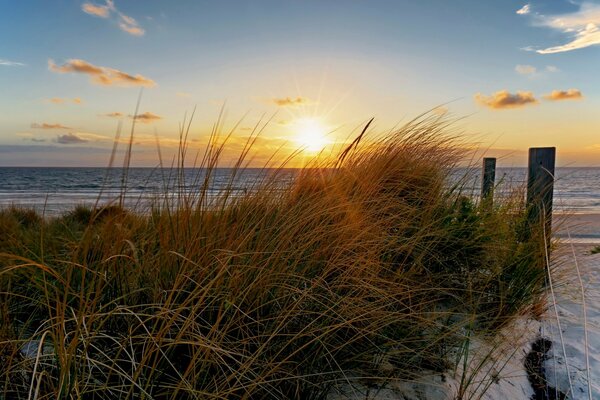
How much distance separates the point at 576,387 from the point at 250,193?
2228 millimetres

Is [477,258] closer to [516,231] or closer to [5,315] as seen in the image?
[516,231]

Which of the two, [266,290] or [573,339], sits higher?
[266,290]

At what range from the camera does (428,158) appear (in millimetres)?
3424

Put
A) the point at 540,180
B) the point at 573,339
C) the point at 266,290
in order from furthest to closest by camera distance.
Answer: the point at 540,180
the point at 573,339
the point at 266,290

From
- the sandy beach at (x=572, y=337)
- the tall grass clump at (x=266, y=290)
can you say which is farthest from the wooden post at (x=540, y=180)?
the tall grass clump at (x=266, y=290)

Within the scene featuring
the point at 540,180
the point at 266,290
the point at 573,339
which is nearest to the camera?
the point at 266,290

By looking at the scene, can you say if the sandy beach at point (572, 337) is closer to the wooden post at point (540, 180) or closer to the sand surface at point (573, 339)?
the sand surface at point (573, 339)

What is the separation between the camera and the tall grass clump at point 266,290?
3.86 feet

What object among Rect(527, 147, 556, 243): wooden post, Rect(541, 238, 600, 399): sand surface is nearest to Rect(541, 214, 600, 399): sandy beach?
Rect(541, 238, 600, 399): sand surface

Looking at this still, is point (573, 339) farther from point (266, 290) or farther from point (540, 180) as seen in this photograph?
point (266, 290)

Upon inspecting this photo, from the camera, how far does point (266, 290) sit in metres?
1.45

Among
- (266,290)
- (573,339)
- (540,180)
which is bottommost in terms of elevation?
(573,339)

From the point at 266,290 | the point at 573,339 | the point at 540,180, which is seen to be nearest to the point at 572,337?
the point at 573,339

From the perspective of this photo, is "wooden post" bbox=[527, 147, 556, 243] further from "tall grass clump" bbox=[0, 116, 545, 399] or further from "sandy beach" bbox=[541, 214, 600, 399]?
"tall grass clump" bbox=[0, 116, 545, 399]
